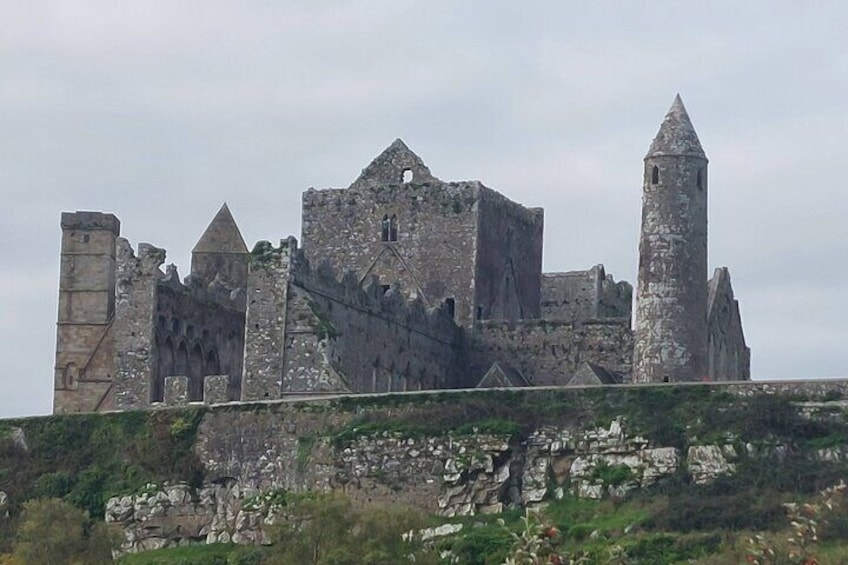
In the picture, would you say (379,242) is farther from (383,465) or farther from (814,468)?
(814,468)

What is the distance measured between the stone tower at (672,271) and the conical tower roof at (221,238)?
60.9ft

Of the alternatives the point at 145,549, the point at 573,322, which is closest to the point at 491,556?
the point at 145,549

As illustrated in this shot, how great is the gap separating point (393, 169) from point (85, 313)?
460 inches

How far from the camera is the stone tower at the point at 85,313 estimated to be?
83000 millimetres

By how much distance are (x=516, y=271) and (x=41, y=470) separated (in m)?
19.9

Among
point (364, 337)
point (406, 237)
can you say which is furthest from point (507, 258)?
point (364, 337)

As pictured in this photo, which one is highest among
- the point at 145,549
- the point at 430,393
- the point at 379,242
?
the point at 379,242

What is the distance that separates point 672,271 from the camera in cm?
7531

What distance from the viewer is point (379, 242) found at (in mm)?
87875

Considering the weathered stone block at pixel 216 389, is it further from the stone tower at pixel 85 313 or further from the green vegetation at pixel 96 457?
the stone tower at pixel 85 313

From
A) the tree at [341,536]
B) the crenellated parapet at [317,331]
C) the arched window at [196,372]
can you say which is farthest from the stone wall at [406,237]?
the tree at [341,536]

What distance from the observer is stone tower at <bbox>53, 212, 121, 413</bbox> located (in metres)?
83.0

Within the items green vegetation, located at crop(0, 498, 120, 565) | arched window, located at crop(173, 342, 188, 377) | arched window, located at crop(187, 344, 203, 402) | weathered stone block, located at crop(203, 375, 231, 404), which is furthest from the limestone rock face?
arched window, located at crop(173, 342, 188, 377)

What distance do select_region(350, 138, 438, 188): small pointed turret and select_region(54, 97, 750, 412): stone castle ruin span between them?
66mm
